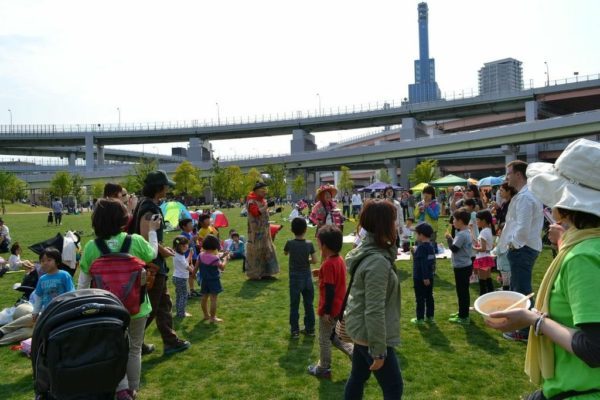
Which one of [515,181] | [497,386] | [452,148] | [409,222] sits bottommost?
[497,386]

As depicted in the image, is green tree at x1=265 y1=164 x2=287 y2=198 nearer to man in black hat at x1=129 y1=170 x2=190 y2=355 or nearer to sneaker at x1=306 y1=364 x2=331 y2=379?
man in black hat at x1=129 y1=170 x2=190 y2=355

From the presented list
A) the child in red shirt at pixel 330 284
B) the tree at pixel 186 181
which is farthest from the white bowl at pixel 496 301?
the tree at pixel 186 181

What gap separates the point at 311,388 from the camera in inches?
183

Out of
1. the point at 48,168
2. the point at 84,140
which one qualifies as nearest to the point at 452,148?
the point at 84,140

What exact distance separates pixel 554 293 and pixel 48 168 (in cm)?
11520

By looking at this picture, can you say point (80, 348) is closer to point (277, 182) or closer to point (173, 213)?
point (173, 213)

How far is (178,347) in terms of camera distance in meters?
5.87

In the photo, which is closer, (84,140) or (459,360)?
(459,360)

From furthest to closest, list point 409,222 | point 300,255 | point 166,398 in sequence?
point 409,222 → point 300,255 → point 166,398

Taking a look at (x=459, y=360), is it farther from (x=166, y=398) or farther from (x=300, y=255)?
(x=166, y=398)

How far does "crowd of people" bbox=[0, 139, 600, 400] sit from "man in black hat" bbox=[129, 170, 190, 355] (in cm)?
2

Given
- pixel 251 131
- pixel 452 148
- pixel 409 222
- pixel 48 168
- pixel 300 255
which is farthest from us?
pixel 48 168

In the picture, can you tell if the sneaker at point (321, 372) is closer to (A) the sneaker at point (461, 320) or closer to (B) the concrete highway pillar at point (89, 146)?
(A) the sneaker at point (461, 320)

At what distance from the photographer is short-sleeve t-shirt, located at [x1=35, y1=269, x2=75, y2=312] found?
17.3 ft
